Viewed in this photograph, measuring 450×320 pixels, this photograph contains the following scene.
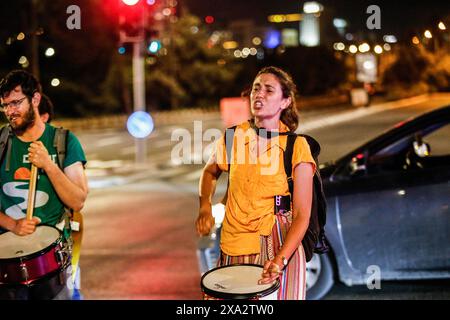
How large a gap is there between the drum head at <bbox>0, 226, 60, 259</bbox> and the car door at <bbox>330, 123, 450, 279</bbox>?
8.21 ft

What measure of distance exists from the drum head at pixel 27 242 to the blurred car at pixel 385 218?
2.22 meters

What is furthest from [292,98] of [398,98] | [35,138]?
[398,98]

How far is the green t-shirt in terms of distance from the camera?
3.46 metres

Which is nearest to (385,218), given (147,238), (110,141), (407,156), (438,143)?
(407,156)

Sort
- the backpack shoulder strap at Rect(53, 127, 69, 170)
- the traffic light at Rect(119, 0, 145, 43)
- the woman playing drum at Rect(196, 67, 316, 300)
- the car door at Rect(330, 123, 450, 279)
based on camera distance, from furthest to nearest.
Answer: the traffic light at Rect(119, 0, 145, 43) → the car door at Rect(330, 123, 450, 279) → the backpack shoulder strap at Rect(53, 127, 69, 170) → the woman playing drum at Rect(196, 67, 316, 300)

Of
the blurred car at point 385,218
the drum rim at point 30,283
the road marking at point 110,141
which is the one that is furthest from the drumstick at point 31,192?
the road marking at point 110,141

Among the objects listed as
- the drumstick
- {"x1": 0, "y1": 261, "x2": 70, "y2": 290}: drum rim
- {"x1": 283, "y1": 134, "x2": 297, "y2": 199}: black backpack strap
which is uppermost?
{"x1": 283, "y1": 134, "x2": 297, "y2": 199}: black backpack strap

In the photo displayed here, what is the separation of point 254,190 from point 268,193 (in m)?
0.07

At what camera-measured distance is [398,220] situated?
4.91 meters

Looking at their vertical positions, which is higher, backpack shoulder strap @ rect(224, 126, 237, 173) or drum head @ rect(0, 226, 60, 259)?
backpack shoulder strap @ rect(224, 126, 237, 173)

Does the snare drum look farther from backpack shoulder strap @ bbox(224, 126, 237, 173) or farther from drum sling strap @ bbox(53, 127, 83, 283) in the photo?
backpack shoulder strap @ bbox(224, 126, 237, 173)

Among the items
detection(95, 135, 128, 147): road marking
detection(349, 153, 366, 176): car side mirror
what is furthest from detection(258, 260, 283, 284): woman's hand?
detection(95, 135, 128, 147): road marking

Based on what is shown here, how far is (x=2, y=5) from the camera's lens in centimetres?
3403

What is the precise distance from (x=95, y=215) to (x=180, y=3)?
6329 mm
